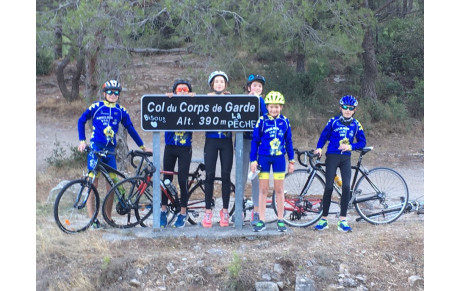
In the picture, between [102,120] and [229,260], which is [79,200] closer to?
[102,120]

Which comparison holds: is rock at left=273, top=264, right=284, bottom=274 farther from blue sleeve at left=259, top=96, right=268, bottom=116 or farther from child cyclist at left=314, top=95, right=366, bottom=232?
blue sleeve at left=259, top=96, right=268, bottom=116

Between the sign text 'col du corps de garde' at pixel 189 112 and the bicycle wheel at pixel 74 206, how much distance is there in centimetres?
102

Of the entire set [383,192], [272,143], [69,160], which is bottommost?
[383,192]

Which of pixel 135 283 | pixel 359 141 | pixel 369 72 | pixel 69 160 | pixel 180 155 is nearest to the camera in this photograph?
pixel 135 283

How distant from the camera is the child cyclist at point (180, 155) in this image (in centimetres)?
635

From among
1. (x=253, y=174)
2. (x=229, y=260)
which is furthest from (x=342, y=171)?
(x=229, y=260)

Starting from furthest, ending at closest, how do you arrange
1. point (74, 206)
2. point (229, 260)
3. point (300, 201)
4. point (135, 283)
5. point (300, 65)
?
point (300, 65)
point (300, 201)
point (74, 206)
point (229, 260)
point (135, 283)

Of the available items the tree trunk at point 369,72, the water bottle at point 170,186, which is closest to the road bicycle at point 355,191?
the water bottle at point 170,186

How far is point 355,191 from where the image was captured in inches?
271

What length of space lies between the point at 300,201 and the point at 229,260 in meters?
1.56

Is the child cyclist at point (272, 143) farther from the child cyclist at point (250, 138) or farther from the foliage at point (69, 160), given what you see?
the foliage at point (69, 160)

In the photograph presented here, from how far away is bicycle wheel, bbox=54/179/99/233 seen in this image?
6.26 m

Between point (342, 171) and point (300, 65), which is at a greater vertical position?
point (300, 65)

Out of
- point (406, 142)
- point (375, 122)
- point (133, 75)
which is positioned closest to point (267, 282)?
point (133, 75)
